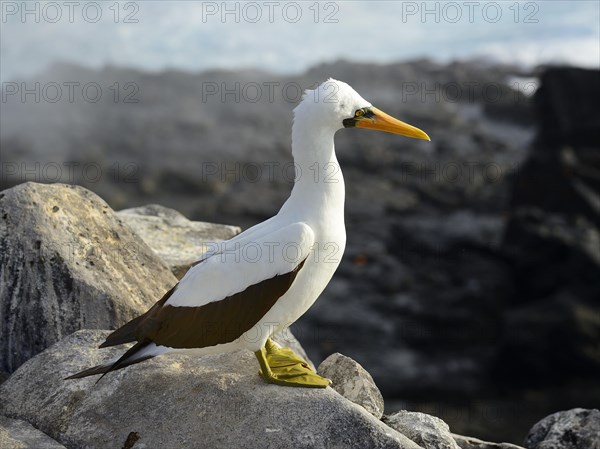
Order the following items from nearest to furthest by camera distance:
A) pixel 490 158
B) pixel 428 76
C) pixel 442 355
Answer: pixel 442 355, pixel 490 158, pixel 428 76

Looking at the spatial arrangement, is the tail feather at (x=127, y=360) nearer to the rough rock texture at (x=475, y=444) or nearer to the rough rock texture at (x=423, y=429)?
the rough rock texture at (x=423, y=429)

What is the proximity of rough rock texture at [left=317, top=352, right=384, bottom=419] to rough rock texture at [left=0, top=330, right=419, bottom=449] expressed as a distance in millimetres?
925

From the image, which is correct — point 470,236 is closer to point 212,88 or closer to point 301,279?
point 212,88

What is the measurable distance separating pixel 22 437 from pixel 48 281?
1709 millimetres

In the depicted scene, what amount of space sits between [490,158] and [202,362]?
24.9 meters

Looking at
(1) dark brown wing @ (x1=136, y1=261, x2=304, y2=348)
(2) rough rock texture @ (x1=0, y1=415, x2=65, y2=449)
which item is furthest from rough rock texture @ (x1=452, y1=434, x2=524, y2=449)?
(2) rough rock texture @ (x1=0, y1=415, x2=65, y2=449)

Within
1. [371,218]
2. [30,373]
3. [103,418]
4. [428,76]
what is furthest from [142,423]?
[428,76]

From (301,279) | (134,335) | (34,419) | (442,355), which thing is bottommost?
(442,355)

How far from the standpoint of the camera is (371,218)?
24328 mm

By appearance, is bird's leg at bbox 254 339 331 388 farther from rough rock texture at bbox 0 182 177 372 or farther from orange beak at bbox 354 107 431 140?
orange beak at bbox 354 107 431 140

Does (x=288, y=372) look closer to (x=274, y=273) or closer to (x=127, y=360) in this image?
(x=274, y=273)

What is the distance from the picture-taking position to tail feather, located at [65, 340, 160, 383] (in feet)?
19.7

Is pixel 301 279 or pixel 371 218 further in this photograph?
pixel 371 218

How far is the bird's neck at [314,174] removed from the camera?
20.4 ft
